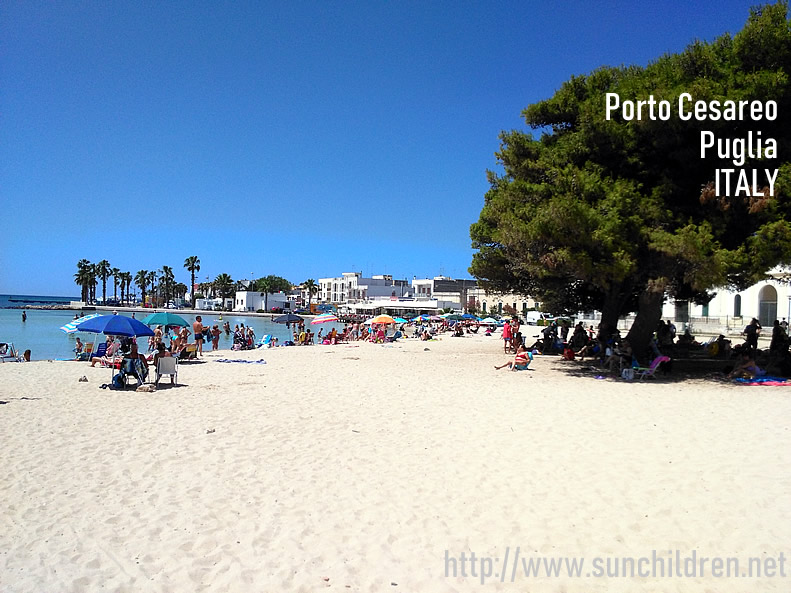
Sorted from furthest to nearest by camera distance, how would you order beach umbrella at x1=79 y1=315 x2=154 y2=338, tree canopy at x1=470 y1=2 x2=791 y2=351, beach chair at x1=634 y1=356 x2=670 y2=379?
beach chair at x1=634 y1=356 x2=670 y2=379 < beach umbrella at x1=79 y1=315 x2=154 y2=338 < tree canopy at x1=470 y1=2 x2=791 y2=351

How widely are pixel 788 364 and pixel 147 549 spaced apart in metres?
15.8

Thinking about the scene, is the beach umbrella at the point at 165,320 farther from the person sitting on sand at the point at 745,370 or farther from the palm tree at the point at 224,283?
the palm tree at the point at 224,283

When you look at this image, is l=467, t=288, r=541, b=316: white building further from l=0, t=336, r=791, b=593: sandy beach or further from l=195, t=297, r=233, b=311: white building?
l=0, t=336, r=791, b=593: sandy beach

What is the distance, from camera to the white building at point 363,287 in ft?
415

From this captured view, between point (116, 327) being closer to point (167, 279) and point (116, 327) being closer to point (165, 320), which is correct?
point (165, 320)

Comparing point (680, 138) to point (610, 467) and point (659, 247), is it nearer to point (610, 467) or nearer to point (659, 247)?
point (659, 247)

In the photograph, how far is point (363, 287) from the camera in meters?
127

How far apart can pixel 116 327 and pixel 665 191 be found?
14187mm

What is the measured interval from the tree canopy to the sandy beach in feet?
13.3

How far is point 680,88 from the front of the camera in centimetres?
1390

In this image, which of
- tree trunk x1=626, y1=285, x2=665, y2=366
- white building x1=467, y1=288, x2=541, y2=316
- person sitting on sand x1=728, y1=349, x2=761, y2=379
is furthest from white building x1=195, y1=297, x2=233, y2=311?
person sitting on sand x1=728, y1=349, x2=761, y2=379

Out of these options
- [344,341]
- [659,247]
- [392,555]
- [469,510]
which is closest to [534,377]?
[659,247]

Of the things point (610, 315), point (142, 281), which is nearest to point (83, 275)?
point (142, 281)

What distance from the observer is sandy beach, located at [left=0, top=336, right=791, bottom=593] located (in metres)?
4.09
